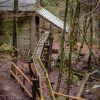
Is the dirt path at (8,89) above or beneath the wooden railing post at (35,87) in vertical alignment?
beneath

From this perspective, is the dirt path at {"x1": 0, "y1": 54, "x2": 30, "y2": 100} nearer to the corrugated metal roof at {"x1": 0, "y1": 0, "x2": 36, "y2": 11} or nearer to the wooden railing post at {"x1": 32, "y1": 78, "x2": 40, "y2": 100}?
the wooden railing post at {"x1": 32, "y1": 78, "x2": 40, "y2": 100}

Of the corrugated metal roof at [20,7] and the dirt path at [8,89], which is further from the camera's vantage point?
the corrugated metal roof at [20,7]

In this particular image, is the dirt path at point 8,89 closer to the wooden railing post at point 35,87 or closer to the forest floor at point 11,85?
the forest floor at point 11,85

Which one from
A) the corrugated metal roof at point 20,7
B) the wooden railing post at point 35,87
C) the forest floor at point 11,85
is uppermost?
the corrugated metal roof at point 20,7

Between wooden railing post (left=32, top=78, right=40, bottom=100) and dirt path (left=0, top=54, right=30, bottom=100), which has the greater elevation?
wooden railing post (left=32, top=78, right=40, bottom=100)

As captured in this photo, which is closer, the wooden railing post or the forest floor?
the wooden railing post

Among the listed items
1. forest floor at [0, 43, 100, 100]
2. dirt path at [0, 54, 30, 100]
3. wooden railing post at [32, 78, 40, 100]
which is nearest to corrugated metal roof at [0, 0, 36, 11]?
forest floor at [0, 43, 100, 100]

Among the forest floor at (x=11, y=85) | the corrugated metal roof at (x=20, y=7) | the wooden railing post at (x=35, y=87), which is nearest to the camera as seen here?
the wooden railing post at (x=35, y=87)

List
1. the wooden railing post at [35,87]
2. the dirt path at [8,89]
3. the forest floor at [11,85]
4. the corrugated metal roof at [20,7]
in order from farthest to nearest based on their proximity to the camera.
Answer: the corrugated metal roof at [20,7] < the forest floor at [11,85] < the dirt path at [8,89] < the wooden railing post at [35,87]

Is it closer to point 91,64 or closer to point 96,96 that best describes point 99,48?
point 91,64

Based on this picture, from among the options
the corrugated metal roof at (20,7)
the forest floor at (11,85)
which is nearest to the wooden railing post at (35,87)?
the forest floor at (11,85)

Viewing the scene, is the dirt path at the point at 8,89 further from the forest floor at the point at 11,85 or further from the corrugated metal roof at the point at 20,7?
the corrugated metal roof at the point at 20,7

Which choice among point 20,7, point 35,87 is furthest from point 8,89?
point 20,7

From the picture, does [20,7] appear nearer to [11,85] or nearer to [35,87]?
[11,85]
